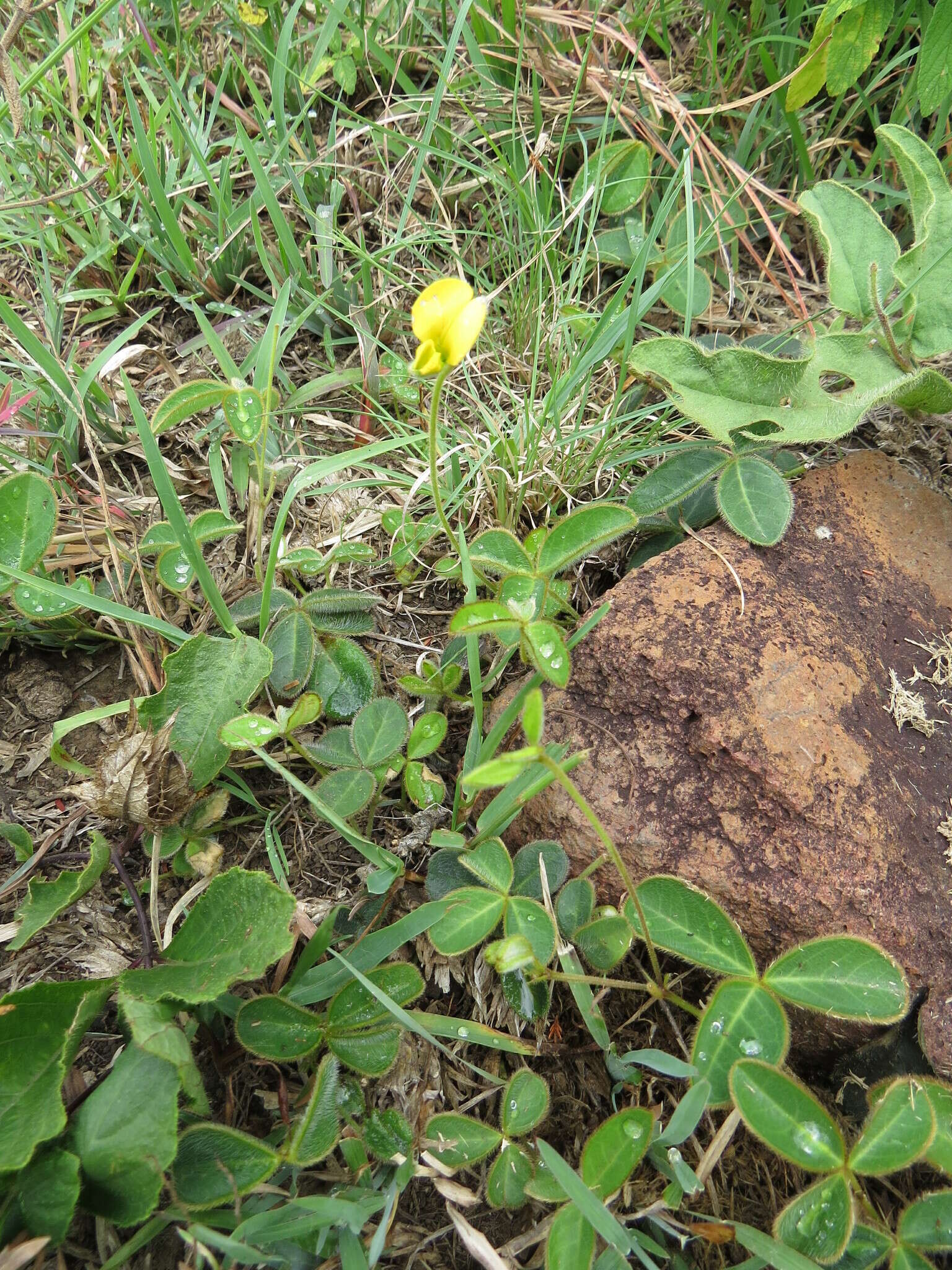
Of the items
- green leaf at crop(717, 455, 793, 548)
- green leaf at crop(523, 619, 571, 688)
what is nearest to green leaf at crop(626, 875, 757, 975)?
green leaf at crop(523, 619, 571, 688)

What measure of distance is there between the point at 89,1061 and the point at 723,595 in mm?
1357

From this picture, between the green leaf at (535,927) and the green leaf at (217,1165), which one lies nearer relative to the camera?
the green leaf at (217,1165)

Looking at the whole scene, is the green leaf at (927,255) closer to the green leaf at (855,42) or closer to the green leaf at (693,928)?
the green leaf at (855,42)

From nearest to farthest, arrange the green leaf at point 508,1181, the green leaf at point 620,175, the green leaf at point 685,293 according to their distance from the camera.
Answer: the green leaf at point 508,1181 < the green leaf at point 685,293 < the green leaf at point 620,175

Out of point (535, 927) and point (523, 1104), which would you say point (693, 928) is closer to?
point (535, 927)

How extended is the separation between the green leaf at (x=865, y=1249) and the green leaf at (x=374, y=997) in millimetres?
719

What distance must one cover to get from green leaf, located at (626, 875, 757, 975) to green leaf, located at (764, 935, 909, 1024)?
2.1 inches

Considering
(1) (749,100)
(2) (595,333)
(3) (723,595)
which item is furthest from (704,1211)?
(1) (749,100)

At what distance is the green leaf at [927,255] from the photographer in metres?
1.85

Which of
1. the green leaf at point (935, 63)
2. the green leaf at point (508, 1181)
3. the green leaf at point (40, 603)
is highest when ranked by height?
the green leaf at point (935, 63)

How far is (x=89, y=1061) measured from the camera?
150 cm

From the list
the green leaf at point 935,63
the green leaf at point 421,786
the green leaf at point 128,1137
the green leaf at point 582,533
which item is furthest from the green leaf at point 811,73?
the green leaf at point 128,1137

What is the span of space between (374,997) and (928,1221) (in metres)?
0.87

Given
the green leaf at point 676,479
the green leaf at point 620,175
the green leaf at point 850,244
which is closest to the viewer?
the green leaf at point 676,479
